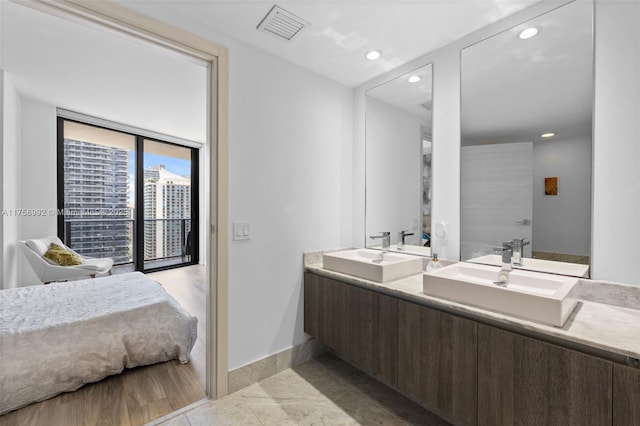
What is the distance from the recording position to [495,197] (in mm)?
1725

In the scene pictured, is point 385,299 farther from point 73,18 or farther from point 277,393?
point 73,18

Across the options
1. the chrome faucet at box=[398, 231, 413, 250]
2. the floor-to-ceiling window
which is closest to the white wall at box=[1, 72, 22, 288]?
the floor-to-ceiling window

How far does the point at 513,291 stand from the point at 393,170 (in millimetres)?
1285

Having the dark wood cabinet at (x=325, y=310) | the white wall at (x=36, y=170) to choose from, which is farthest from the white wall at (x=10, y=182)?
the dark wood cabinet at (x=325, y=310)

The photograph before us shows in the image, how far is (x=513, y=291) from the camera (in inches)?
46.4

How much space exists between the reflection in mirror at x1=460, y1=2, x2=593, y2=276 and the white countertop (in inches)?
6.9

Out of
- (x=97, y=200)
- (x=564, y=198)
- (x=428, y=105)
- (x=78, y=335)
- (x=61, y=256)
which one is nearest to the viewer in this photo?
(x=564, y=198)

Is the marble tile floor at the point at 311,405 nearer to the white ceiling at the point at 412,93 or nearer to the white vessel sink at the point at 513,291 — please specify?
the white vessel sink at the point at 513,291

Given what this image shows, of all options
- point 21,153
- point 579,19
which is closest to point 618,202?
point 579,19

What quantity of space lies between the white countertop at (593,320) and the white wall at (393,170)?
0.74 meters

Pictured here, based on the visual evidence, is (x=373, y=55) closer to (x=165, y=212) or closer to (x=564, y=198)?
(x=564, y=198)

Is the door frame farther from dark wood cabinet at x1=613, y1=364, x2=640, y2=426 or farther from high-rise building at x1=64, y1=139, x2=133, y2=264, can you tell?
high-rise building at x1=64, y1=139, x2=133, y2=264

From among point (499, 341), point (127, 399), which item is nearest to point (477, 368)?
point (499, 341)

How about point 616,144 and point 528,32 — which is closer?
point 616,144
